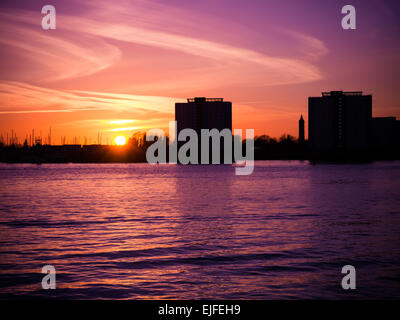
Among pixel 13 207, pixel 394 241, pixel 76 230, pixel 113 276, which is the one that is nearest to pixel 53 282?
pixel 113 276

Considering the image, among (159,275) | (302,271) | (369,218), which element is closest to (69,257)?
(159,275)

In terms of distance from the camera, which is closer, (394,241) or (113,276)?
(113,276)

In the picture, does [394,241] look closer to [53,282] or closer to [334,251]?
[334,251]

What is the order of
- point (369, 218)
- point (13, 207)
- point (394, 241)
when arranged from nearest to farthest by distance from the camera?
point (394, 241), point (369, 218), point (13, 207)

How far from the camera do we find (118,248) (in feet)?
65.5

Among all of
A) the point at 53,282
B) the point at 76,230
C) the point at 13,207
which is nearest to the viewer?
the point at 53,282

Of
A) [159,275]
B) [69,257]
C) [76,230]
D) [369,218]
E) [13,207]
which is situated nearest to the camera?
[159,275]

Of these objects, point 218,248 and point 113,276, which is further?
point 218,248

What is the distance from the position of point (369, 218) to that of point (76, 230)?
833 inches
